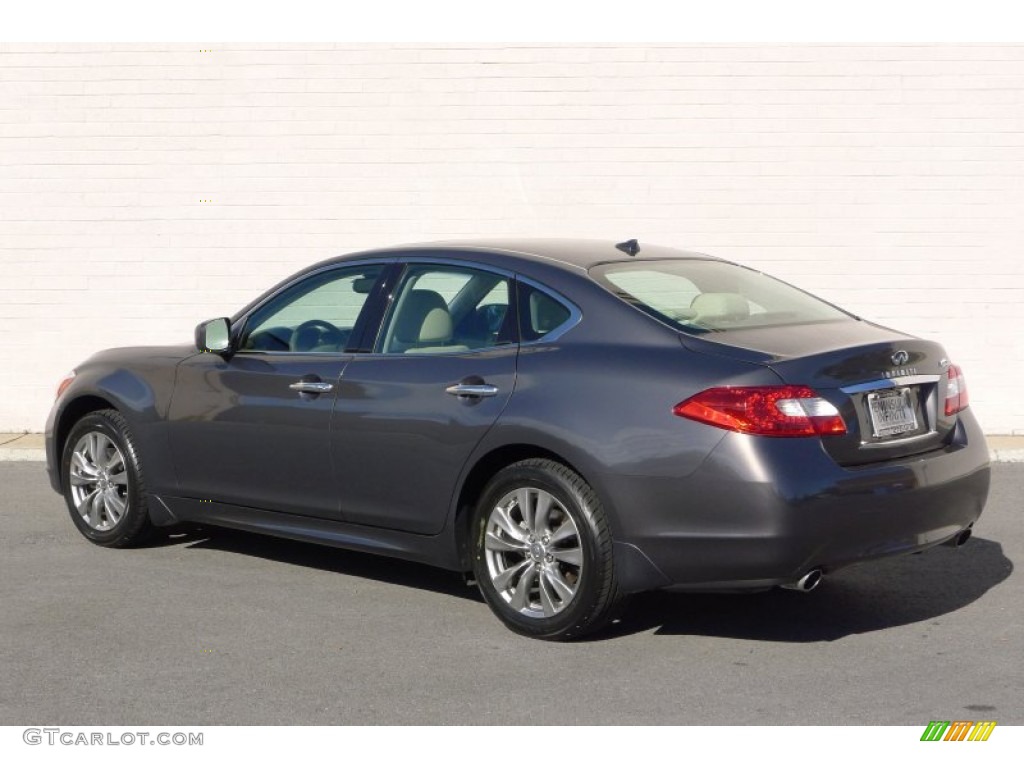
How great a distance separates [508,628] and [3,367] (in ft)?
25.5

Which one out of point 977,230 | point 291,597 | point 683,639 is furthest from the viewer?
point 977,230

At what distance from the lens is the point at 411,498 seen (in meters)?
6.89

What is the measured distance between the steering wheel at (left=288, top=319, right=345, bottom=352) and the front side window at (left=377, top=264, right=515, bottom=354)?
416 mm

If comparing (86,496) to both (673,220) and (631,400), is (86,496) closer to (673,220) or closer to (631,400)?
(631,400)

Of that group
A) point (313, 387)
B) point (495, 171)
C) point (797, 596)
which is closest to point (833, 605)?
point (797, 596)

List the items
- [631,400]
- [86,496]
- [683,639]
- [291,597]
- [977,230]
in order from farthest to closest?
[977,230] → [86,496] → [291,597] → [683,639] → [631,400]

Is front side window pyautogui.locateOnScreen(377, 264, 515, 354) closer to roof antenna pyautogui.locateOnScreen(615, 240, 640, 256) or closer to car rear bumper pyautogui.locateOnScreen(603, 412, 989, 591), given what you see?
roof antenna pyautogui.locateOnScreen(615, 240, 640, 256)

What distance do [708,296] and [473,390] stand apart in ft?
3.57

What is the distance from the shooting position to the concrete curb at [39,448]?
37.6ft

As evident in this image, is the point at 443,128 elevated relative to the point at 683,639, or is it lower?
elevated

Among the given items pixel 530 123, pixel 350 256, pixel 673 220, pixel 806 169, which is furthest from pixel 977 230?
pixel 350 256

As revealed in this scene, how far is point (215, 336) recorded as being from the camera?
25.5 feet

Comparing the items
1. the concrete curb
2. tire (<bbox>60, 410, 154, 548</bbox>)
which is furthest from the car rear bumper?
the concrete curb

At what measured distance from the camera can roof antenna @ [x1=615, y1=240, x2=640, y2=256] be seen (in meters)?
7.25
